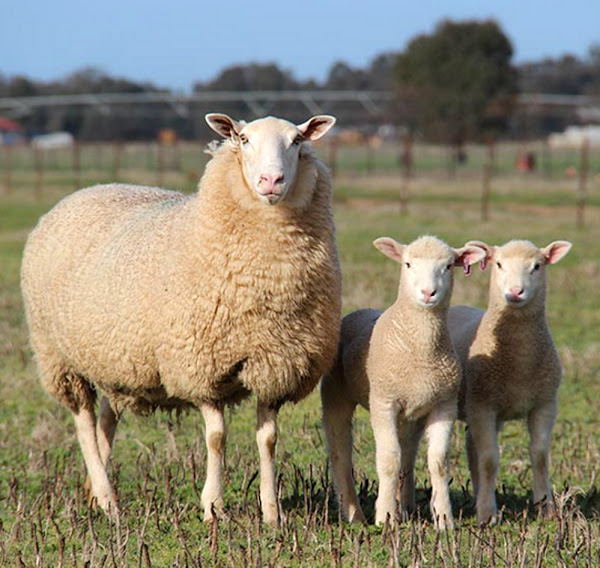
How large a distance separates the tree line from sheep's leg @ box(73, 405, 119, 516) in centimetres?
4425

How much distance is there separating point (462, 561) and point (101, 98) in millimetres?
78575

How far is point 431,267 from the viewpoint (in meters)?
5.87

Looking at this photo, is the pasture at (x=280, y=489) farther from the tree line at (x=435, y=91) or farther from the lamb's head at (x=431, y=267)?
the tree line at (x=435, y=91)

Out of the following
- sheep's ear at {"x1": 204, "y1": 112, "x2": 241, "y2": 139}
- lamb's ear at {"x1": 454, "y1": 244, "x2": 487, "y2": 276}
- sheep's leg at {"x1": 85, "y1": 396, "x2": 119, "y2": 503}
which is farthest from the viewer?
sheep's leg at {"x1": 85, "y1": 396, "x2": 119, "y2": 503}

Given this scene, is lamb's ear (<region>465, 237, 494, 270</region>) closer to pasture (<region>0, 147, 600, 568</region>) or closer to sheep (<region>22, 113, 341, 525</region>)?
sheep (<region>22, 113, 341, 525</region>)

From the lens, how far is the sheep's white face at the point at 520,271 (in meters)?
6.15

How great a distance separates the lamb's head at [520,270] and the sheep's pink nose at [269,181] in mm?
1077

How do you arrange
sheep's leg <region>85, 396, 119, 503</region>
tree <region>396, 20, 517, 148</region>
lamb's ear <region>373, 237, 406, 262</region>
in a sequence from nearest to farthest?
lamb's ear <region>373, 237, 406, 262</region>, sheep's leg <region>85, 396, 119, 503</region>, tree <region>396, 20, 517, 148</region>

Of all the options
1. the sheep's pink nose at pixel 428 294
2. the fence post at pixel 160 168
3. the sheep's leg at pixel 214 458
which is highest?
the sheep's pink nose at pixel 428 294

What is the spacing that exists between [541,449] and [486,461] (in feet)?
1.01

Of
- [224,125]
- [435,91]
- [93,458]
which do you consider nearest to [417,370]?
[224,125]

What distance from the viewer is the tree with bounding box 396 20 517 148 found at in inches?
2351

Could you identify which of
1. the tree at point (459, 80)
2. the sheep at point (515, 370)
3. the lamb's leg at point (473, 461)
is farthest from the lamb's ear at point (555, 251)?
the tree at point (459, 80)

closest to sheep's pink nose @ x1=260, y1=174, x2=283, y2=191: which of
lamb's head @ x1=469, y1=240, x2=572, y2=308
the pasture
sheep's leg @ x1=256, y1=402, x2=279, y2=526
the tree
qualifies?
lamb's head @ x1=469, y1=240, x2=572, y2=308
